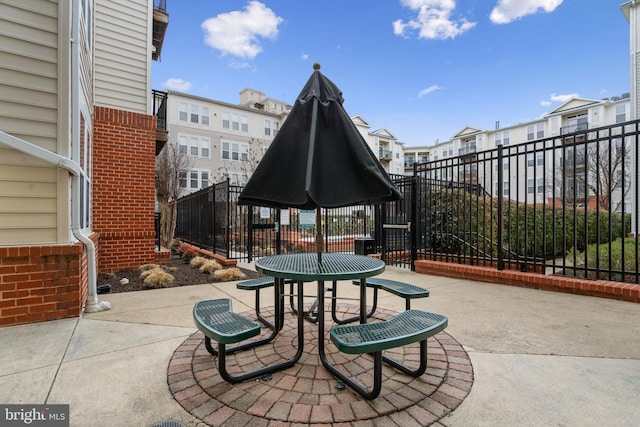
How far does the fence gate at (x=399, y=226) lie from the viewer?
677cm

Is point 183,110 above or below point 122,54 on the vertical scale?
above

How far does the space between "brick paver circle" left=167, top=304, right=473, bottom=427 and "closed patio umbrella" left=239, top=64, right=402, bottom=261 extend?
1276 millimetres

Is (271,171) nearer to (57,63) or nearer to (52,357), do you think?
(52,357)

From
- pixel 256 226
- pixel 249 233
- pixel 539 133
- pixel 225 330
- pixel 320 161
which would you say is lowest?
pixel 225 330

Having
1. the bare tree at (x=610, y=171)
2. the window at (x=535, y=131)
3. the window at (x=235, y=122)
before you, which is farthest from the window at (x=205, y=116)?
the window at (x=535, y=131)

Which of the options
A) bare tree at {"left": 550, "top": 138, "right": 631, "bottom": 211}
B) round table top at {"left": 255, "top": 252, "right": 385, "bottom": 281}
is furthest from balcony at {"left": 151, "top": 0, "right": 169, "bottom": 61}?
bare tree at {"left": 550, "top": 138, "right": 631, "bottom": 211}

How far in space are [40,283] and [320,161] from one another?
135 inches

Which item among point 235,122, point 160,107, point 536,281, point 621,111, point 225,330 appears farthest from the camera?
point 235,122

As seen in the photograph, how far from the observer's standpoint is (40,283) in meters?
3.30

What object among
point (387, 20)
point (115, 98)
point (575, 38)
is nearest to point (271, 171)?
point (115, 98)

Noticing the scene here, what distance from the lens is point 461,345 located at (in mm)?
2771

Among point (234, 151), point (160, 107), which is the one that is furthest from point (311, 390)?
point (234, 151)

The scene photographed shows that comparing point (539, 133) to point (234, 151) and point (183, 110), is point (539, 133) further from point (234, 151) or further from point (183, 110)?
point (183, 110)

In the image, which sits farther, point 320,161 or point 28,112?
point 28,112
